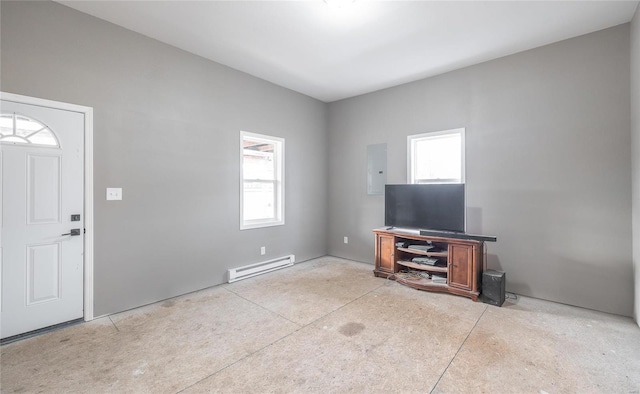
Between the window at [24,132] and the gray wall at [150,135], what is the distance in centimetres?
24

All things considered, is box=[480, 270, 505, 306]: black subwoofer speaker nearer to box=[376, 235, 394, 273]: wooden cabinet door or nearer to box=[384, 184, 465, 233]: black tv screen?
box=[384, 184, 465, 233]: black tv screen

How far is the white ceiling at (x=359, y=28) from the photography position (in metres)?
2.51

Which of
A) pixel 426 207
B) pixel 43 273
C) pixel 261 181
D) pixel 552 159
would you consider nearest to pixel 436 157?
pixel 426 207

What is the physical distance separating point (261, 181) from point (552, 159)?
3.83m

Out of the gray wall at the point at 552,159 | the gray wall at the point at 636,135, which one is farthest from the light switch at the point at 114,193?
the gray wall at the point at 636,135

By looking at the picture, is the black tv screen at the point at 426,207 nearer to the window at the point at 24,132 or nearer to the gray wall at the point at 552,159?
the gray wall at the point at 552,159

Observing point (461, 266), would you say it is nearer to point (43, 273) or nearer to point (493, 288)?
point (493, 288)

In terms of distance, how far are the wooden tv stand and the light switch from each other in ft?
10.8

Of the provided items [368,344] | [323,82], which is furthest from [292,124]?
[368,344]

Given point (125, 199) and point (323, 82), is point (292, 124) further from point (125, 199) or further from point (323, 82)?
point (125, 199)

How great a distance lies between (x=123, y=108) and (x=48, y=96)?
565mm

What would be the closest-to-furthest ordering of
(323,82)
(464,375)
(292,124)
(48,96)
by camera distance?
(464,375)
(48,96)
(323,82)
(292,124)

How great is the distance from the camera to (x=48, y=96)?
2.46m

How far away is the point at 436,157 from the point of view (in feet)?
13.2
